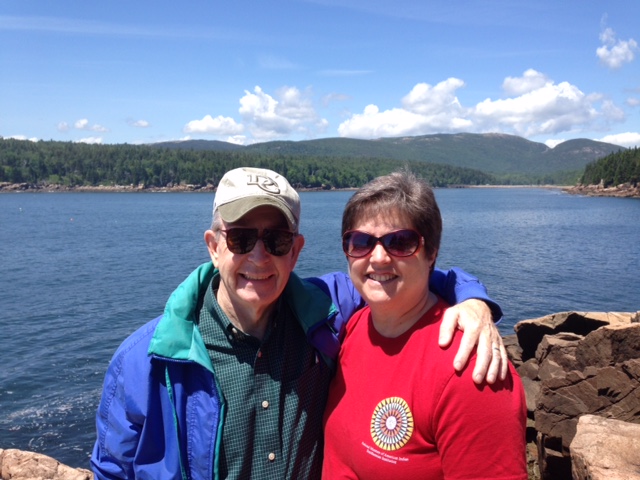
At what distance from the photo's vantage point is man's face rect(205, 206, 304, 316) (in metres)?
3.27

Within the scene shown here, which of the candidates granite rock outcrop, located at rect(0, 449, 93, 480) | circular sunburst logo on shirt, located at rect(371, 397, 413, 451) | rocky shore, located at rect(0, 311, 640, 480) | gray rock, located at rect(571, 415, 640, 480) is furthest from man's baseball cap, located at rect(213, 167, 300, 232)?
granite rock outcrop, located at rect(0, 449, 93, 480)

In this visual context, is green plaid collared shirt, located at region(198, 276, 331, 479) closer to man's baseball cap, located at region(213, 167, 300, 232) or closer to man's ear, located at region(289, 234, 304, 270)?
man's ear, located at region(289, 234, 304, 270)

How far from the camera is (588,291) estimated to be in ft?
94.9

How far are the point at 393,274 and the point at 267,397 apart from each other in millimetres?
959

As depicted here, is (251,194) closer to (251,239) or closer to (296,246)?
(251,239)

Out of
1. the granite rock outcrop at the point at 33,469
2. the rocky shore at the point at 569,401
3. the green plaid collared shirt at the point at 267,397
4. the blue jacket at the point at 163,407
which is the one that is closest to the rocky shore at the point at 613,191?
the rocky shore at the point at 569,401

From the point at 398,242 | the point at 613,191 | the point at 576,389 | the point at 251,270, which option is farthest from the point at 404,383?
the point at 613,191

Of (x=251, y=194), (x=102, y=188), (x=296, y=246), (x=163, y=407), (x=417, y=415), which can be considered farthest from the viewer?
(x=102, y=188)

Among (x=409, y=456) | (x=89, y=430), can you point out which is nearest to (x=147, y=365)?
(x=409, y=456)

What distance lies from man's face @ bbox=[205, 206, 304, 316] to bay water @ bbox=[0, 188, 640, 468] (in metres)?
10.2

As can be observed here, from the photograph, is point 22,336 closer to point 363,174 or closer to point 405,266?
point 405,266

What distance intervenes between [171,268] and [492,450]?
35086 mm

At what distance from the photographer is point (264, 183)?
3.21 m

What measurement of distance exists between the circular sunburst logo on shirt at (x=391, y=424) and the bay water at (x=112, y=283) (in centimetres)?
1072
